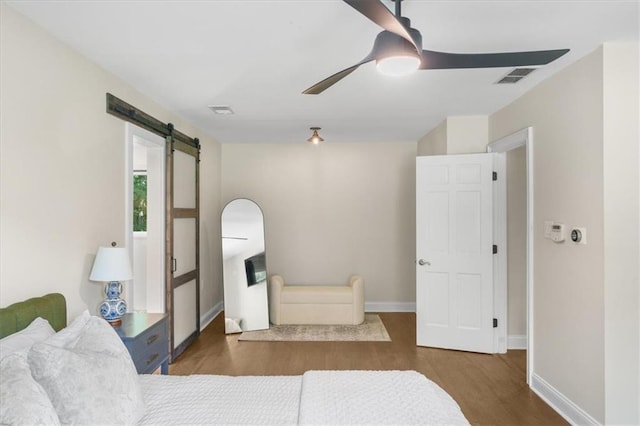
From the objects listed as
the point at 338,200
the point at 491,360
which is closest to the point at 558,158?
the point at 491,360

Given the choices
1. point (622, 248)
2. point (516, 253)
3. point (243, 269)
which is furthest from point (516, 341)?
point (243, 269)

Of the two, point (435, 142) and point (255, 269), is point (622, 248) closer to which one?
point (435, 142)

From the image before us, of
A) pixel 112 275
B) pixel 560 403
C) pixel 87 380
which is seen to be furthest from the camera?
pixel 560 403

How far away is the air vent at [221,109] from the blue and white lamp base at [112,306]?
1910 millimetres

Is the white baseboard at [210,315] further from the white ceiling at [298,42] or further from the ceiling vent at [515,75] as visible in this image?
the ceiling vent at [515,75]

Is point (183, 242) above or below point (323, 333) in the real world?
above

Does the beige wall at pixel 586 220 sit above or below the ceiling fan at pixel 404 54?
below

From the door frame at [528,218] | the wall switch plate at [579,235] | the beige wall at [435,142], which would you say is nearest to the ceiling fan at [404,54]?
the wall switch plate at [579,235]

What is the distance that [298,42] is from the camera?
2256mm

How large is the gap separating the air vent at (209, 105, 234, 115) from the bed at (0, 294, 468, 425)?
228cm

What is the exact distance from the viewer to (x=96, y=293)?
259 cm

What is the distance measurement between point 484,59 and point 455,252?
8.28 feet

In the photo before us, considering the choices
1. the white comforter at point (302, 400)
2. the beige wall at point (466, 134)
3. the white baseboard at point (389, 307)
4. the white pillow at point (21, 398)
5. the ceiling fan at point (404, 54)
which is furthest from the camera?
the white baseboard at point (389, 307)

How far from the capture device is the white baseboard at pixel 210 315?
15.6 feet
